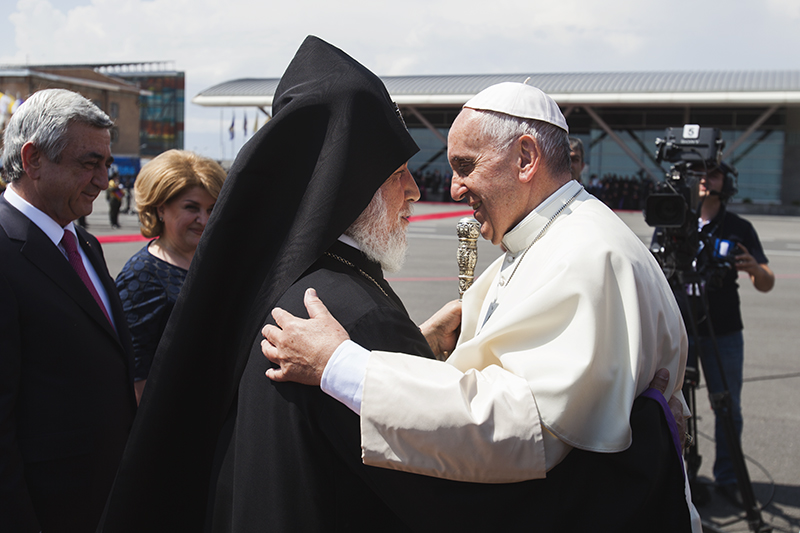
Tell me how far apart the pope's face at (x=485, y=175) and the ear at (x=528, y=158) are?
26 millimetres

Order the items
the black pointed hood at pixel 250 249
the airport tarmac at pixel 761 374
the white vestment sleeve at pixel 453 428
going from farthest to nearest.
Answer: the airport tarmac at pixel 761 374 → the black pointed hood at pixel 250 249 → the white vestment sleeve at pixel 453 428

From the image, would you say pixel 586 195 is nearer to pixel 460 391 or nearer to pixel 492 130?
pixel 492 130

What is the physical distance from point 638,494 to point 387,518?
24.5 inches

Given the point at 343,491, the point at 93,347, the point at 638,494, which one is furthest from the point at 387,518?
the point at 93,347

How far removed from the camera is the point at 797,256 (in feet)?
51.3

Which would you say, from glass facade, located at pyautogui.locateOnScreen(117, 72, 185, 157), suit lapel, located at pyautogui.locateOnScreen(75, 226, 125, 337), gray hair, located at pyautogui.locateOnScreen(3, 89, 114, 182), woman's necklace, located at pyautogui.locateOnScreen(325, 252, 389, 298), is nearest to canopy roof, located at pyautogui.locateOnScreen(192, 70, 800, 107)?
suit lapel, located at pyautogui.locateOnScreen(75, 226, 125, 337)

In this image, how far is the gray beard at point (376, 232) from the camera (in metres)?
1.82

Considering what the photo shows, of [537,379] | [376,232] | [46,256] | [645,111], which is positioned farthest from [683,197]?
[645,111]

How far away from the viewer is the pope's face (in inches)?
78.3

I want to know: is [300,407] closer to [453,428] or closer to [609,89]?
[453,428]

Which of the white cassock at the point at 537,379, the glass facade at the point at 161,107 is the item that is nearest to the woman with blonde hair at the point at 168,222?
the white cassock at the point at 537,379

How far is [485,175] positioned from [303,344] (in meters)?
0.86

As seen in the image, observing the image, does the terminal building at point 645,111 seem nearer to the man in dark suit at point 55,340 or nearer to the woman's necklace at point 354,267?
the man in dark suit at point 55,340

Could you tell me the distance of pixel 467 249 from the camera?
105 inches
